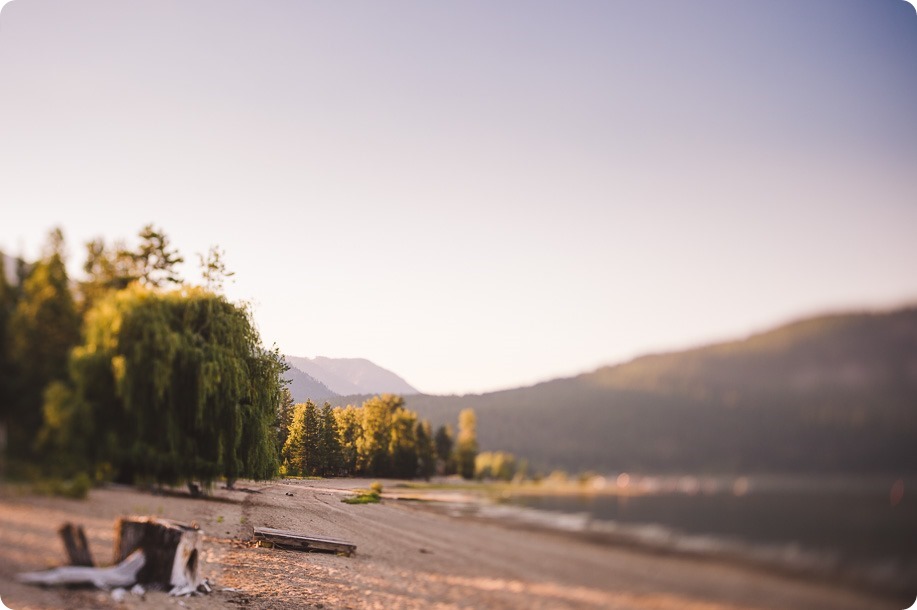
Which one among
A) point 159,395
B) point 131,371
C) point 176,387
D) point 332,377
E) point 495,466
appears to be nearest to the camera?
point 131,371

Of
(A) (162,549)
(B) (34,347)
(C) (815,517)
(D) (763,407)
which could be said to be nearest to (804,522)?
(C) (815,517)

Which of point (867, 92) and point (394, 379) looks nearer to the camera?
point (867, 92)

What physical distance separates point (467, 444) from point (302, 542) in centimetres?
183

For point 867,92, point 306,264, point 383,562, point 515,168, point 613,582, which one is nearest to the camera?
point 613,582

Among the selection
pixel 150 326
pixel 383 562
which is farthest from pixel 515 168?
pixel 383 562

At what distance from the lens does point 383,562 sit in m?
6.15

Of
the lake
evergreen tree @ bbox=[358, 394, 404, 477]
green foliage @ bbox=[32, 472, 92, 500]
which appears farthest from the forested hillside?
green foliage @ bbox=[32, 472, 92, 500]

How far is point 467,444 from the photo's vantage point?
5277 millimetres

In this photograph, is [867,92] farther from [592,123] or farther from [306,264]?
[306,264]

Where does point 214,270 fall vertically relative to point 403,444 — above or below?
above

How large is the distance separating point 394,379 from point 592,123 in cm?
277

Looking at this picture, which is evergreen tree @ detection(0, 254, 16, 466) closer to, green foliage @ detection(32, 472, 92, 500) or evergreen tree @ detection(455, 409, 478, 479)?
green foliage @ detection(32, 472, 92, 500)

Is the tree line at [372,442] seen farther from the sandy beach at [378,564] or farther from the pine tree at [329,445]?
the sandy beach at [378,564]

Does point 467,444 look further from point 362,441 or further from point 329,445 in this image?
point 329,445
